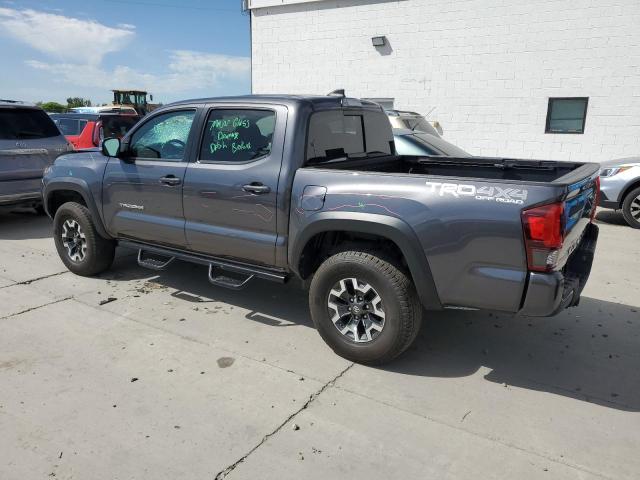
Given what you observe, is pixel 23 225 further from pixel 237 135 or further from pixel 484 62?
pixel 484 62

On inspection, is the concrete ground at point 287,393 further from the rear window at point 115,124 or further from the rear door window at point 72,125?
the rear door window at point 72,125

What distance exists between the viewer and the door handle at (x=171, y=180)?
450 centimetres

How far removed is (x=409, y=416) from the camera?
3150mm

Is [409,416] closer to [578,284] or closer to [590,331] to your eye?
[578,284]

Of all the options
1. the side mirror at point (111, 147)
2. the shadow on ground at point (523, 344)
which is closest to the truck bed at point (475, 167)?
the shadow on ground at point (523, 344)

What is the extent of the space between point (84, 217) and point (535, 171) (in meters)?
4.41

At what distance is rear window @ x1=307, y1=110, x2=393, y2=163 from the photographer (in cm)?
406

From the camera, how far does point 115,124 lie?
11.3 m

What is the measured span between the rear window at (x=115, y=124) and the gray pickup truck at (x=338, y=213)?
6.01 metres

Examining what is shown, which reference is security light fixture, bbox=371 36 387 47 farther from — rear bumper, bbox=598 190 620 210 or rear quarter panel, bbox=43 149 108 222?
rear quarter panel, bbox=43 149 108 222

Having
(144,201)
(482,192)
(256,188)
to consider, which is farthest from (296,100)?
(144,201)

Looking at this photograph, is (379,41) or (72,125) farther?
(379,41)

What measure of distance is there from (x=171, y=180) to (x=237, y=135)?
0.77m

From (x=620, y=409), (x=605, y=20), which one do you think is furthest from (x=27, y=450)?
(x=605, y=20)
